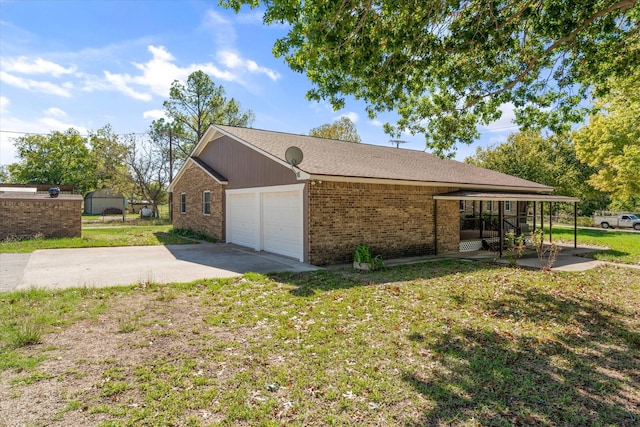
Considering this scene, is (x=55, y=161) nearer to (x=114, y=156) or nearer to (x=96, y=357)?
(x=114, y=156)

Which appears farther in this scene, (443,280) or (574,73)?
(443,280)

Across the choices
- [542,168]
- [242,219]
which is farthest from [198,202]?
Result: [542,168]

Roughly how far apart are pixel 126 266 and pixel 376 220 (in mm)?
7683

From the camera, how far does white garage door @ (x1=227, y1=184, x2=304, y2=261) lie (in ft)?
36.7

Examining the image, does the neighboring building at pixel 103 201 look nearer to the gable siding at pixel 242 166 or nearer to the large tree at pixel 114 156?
the large tree at pixel 114 156

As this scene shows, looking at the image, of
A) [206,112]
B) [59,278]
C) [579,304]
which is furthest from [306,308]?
[206,112]

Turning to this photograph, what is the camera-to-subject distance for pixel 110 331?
16.6 ft

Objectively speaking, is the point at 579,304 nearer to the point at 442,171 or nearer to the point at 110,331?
the point at 110,331

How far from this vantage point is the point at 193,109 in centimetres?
3584

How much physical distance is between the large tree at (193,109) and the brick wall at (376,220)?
93.3 feet

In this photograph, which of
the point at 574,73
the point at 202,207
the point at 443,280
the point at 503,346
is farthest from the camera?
the point at 202,207

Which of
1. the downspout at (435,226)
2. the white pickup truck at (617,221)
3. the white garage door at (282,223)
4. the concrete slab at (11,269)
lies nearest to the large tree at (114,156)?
the concrete slab at (11,269)

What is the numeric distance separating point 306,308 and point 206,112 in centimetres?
3416

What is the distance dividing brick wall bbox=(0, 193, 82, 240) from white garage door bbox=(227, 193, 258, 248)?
717cm
